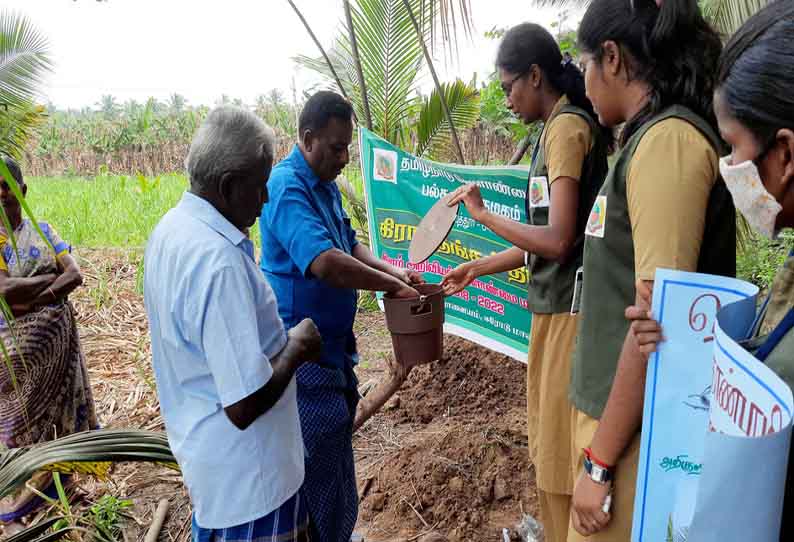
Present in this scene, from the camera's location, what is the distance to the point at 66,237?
7.71 m

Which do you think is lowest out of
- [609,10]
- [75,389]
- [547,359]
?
[75,389]

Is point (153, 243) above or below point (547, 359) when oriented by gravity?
above

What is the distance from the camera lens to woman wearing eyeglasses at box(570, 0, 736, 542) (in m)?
1.12

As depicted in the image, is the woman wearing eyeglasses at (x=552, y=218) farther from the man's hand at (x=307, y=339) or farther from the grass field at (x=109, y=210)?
the grass field at (x=109, y=210)

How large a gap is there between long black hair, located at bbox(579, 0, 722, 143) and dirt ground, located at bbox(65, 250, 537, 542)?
2.00 metres

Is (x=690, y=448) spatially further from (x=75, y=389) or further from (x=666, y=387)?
(x=75, y=389)

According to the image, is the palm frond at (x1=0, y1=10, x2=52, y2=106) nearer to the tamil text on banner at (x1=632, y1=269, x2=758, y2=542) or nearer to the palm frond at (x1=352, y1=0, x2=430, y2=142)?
the palm frond at (x1=352, y1=0, x2=430, y2=142)

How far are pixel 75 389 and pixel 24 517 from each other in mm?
662

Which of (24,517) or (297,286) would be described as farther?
(24,517)

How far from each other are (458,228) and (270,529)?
83.7 inches

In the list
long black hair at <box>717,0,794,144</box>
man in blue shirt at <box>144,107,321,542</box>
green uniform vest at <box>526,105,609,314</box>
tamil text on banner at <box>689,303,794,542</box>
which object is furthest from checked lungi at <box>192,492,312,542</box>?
long black hair at <box>717,0,794,144</box>

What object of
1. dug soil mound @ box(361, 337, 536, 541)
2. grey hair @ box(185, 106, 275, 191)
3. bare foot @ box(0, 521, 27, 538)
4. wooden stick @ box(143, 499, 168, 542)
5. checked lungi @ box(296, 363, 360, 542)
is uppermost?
grey hair @ box(185, 106, 275, 191)

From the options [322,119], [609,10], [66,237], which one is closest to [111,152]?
[66,237]

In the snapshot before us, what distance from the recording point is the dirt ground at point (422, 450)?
2807 mm
